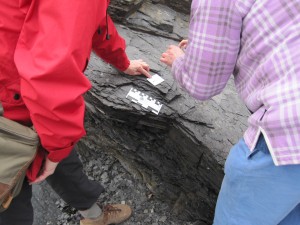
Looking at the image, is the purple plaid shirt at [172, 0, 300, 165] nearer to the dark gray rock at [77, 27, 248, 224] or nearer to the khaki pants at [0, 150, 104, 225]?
the dark gray rock at [77, 27, 248, 224]

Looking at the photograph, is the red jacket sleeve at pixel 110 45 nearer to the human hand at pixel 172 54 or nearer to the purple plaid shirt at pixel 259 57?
the human hand at pixel 172 54

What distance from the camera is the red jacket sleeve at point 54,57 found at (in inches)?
54.8

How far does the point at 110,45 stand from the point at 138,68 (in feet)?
1.71

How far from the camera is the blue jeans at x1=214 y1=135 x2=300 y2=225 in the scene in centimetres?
151

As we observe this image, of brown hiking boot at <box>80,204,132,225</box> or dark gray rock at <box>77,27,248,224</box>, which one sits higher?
dark gray rock at <box>77,27,248,224</box>

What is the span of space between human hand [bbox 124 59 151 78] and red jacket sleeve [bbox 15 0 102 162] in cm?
115

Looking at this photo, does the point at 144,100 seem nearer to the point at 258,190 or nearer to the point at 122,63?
the point at 122,63

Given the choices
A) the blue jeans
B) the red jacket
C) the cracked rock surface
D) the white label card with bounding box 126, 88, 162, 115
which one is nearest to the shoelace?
the cracked rock surface

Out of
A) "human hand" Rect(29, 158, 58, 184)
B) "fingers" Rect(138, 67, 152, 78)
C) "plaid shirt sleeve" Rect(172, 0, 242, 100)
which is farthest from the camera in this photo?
"fingers" Rect(138, 67, 152, 78)

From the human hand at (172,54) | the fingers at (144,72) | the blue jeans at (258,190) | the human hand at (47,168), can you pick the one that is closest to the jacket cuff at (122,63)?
the fingers at (144,72)

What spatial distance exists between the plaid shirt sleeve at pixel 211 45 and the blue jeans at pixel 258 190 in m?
0.33

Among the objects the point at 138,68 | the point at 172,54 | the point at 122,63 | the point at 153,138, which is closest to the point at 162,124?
the point at 153,138

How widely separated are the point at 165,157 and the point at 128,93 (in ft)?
2.28

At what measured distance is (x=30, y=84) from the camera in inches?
58.4
